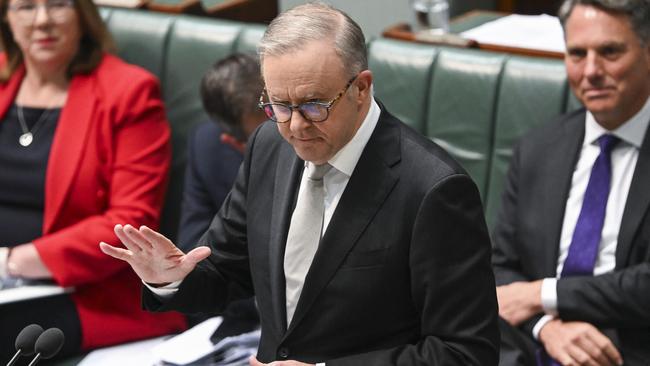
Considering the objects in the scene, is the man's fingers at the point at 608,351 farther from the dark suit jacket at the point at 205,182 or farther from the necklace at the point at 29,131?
the necklace at the point at 29,131

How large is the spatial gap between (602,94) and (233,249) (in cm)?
89

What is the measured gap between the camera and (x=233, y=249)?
1.89 metres

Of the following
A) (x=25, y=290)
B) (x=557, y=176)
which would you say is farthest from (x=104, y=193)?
(x=557, y=176)

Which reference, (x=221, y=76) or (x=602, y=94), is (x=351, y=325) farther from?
(x=221, y=76)

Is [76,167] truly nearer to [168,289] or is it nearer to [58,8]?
[58,8]

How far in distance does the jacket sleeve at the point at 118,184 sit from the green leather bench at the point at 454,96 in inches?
9.1

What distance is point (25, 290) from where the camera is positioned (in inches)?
105

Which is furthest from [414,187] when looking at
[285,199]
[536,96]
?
[536,96]

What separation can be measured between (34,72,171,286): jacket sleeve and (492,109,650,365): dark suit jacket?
0.92 metres

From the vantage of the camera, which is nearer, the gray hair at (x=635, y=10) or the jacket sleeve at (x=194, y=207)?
the gray hair at (x=635, y=10)

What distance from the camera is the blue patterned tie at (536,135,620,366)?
231 cm

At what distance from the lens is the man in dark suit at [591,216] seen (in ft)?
7.35

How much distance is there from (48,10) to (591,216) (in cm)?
152

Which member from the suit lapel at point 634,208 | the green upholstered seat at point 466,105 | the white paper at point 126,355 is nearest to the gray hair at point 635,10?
the suit lapel at point 634,208
